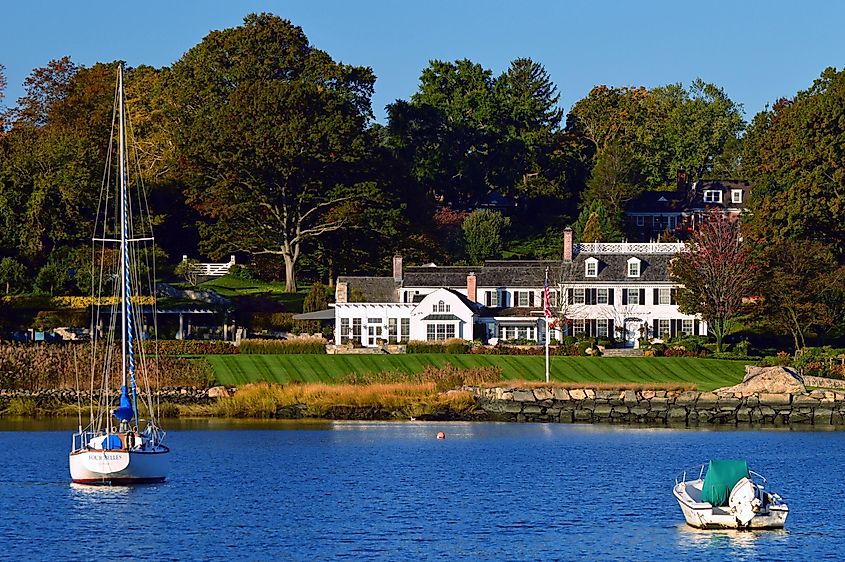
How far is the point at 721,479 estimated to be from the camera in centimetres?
4169

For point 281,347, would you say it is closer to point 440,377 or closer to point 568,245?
point 440,377

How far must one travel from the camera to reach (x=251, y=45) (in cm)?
12688

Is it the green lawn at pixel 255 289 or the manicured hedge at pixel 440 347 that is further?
the green lawn at pixel 255 289

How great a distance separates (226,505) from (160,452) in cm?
435

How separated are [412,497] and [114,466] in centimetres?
909

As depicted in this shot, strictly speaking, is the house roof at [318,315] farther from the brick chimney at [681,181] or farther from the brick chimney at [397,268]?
the brick chimney at [681,181]

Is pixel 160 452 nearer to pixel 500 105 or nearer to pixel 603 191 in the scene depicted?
pixel 603 191

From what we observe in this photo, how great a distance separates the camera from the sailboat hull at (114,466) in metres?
49.4

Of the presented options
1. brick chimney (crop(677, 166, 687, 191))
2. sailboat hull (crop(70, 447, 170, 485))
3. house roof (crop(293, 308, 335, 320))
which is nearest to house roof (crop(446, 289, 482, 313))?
house roof (crop(293, 308, 335, 320))

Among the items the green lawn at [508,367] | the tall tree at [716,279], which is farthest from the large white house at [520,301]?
the green lawn at [508,367]

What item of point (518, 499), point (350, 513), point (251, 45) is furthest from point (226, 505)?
point (251, 45)

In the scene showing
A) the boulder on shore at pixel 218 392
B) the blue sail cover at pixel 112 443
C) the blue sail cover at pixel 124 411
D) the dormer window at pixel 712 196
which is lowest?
the blue sail cover at pixel 112 443

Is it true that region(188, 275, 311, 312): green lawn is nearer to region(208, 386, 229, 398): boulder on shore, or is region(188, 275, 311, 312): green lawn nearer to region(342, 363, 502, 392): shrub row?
region(342, 363, 502, 392): shrub row

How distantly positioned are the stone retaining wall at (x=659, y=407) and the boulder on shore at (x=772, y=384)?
40 cm
